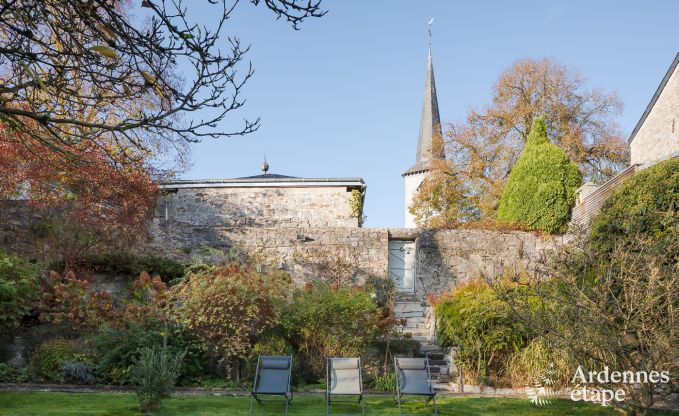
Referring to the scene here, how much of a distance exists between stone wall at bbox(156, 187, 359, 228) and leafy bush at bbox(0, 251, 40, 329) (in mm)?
8348

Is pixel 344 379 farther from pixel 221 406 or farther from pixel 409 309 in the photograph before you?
pixel 409 309

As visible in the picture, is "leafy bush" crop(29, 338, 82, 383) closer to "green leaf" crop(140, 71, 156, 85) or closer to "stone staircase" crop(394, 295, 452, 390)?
"stone staircase" crop(394, 295, 452, 390)

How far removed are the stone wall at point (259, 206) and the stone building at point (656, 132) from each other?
6.76m

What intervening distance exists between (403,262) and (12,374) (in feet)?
35.9

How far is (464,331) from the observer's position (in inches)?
456

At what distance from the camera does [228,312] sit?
11055 millimetres

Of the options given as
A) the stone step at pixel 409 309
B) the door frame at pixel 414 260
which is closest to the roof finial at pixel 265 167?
the door frame at pixel 414 260

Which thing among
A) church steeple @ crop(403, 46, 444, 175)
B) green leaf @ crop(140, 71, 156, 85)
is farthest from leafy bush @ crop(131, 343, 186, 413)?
church steeple @ crop(403, 46, 444, 175)

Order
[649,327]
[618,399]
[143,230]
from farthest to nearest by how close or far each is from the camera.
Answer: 1. [143,230]
2. [618,399]
3. [649,327]

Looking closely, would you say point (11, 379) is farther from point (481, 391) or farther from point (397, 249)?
point (397, 249)

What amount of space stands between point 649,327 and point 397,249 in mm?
11549

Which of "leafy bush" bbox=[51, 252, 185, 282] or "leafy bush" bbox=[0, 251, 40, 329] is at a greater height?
"leafy bush" bbox=[51, 252, 185, 282]

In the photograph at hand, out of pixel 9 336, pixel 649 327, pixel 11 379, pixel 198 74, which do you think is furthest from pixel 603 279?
pixel 9 336

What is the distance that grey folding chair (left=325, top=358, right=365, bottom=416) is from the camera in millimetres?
9094
